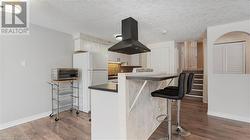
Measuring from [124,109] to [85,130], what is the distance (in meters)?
1.34

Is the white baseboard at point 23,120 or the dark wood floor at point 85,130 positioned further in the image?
the white baseboard at point 23,120

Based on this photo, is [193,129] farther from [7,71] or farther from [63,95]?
[7,71]

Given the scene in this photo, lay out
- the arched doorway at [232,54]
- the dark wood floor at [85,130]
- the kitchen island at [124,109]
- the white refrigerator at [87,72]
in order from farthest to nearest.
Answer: the white refrigerator at [87,72]
the arched doorway at [232,54]
the dark wood floor at [85,130]
the kitchen island at [124,109]

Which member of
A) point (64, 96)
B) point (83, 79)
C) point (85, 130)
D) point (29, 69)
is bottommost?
→ point (85, 130)

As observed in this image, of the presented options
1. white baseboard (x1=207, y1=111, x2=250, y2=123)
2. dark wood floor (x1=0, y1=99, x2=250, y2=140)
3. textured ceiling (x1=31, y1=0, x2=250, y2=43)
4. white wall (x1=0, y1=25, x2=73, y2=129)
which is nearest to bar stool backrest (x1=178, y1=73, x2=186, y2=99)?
dark wood floor (x1=0, y1=99, x2=250, y2=140)

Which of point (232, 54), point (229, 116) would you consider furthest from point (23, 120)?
point (232, 54)

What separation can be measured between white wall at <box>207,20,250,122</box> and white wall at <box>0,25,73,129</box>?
13.0ft

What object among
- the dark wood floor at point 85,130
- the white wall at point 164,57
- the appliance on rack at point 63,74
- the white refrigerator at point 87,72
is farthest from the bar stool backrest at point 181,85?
the white wall at point 164,57

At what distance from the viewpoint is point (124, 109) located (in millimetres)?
1769

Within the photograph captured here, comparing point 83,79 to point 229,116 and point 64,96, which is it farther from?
point 229,116

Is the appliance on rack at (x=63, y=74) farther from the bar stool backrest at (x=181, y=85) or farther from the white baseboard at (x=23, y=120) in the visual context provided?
the bar stool backrest at (x=181, y=85)

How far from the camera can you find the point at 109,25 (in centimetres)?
336

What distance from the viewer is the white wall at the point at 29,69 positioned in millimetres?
2854

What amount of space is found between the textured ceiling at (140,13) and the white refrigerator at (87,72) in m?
0.81
